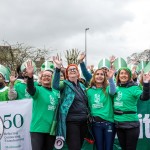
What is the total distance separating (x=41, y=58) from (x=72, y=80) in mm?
30194

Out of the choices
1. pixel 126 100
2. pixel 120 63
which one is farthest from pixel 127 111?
pixel 120 63

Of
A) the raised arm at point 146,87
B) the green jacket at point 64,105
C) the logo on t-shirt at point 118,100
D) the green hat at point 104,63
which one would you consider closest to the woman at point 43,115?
the green jacket at point 64,105

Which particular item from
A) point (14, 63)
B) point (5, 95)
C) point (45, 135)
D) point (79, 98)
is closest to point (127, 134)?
point (79, 98)

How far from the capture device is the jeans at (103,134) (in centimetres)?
614

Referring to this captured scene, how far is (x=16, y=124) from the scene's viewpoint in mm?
6746

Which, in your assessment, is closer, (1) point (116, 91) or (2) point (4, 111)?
(1) point (116, 91)

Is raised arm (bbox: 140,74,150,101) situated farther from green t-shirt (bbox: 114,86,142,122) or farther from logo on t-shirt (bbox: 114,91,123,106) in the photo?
logo on t-shirt (bbox: 114,91,123,106)

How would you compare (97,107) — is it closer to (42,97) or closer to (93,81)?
(93,81)

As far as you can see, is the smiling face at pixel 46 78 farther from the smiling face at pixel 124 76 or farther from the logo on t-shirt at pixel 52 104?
the smiling face at pixel 124 76

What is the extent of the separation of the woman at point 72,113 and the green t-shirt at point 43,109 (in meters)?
0.17

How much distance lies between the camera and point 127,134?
614 cm

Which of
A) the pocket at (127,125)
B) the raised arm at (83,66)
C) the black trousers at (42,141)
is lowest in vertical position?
the black trousers at (42,141)

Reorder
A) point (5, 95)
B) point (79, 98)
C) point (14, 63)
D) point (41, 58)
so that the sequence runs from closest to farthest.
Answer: point (79, 98) → point (5, 95) → point (14, 63) → point (41, 58)

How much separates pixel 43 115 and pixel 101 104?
1022mm
